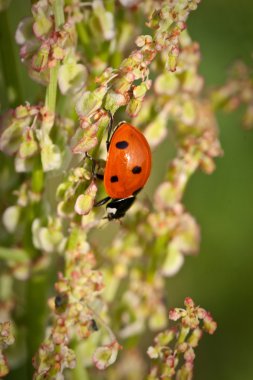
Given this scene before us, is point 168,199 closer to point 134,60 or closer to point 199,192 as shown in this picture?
point 134,60

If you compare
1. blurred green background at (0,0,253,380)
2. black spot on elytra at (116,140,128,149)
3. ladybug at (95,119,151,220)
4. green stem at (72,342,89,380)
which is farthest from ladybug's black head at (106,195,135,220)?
blurred green background at (0,0,253,380)

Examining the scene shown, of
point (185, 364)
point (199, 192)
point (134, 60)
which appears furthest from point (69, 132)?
point (199, 192)

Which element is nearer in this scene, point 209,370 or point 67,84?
point 67,84

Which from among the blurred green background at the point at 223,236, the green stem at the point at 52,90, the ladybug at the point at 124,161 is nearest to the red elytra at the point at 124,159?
the ladybug at the point at 124,161

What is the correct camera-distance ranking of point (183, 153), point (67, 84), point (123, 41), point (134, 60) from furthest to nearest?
point (183, 153) < point (123, 41) < point (67, 84) < point (134, 60)

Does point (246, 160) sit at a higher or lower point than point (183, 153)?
higher

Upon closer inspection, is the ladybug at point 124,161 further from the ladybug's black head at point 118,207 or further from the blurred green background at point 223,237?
the blurred green background at point 223,237

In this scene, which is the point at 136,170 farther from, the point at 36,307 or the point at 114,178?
the point at 36,307
